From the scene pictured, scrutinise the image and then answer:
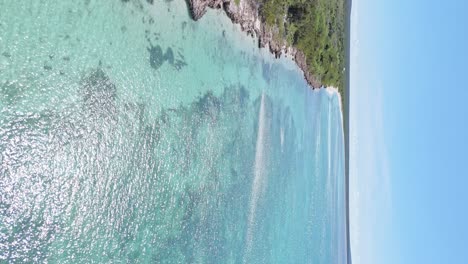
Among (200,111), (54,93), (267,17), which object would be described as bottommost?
(54,93)

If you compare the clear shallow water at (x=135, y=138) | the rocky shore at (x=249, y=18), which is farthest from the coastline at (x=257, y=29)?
the clear shallow water at (x=135, y=138)

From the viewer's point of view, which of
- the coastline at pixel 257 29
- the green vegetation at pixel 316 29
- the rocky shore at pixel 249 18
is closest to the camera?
the rocky shore at pixel 249 18

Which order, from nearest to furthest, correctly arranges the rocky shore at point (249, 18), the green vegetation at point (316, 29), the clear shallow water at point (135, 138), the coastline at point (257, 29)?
the clear shallow water at point (135, 138) < the rocky shore at point (249, 18) < the coastline at point (257, 29) < the green vegetation at point (316, 29)

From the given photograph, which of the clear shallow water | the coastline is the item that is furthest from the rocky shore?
the clear shallow water

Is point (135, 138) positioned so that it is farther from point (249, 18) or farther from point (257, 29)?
point (257, 29)

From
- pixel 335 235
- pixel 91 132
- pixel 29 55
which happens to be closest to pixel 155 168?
pixel 91 132

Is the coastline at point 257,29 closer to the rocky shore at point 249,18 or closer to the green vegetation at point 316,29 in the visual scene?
the rocky shore at point 249,18

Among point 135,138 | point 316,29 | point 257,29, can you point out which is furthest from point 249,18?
point 316,29

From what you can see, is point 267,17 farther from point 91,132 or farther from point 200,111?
point 91,132
